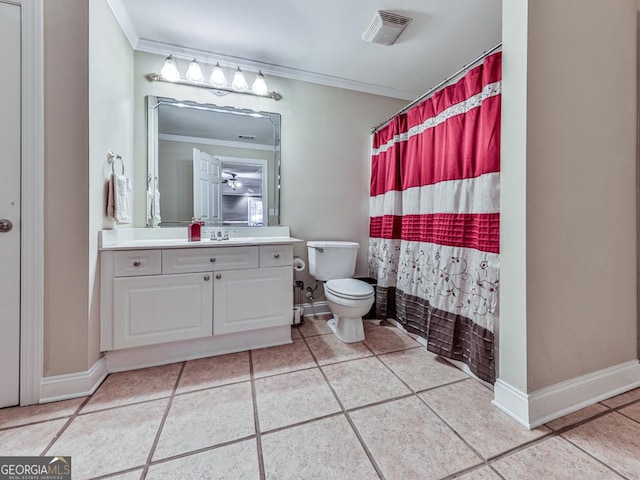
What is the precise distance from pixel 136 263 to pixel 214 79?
156 centimetres

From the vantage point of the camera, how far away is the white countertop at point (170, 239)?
1573mm

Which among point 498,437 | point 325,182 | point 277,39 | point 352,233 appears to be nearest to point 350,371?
point 498,437

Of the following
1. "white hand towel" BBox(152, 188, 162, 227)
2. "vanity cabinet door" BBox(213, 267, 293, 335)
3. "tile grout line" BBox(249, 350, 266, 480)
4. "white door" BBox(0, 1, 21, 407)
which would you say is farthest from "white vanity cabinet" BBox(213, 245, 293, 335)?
"white door" BBox(0, 1, 21, 407)

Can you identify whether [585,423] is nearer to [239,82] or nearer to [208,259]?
[208,259]

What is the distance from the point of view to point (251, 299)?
1825 mm

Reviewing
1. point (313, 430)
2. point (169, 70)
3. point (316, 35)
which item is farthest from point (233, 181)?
point (313, 430)

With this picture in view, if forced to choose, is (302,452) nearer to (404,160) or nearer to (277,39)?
(404,160)

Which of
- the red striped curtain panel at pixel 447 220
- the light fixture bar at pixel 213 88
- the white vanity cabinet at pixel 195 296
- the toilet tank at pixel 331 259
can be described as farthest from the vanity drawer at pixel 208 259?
the light fixture bar at pixel 213 88

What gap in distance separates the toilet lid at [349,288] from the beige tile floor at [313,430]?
50cm

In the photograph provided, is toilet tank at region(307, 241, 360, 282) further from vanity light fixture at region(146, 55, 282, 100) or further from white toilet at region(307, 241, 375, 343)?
vanity light fixture at region(146, 55, 282, 100)

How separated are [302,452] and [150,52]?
2.80 meters

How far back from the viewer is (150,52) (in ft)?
6.75

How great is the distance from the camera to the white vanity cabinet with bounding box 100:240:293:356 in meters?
1.54

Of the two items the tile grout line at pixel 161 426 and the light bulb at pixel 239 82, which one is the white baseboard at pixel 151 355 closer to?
the tile grout line at pixel 161 426
